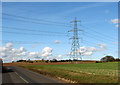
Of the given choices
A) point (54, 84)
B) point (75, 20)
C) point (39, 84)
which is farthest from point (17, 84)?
point (75, 20)

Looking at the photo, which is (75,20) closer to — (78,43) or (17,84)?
(78,43)

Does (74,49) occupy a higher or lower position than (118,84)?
higher

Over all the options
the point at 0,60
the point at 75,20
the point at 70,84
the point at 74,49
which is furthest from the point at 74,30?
the point at 70,84

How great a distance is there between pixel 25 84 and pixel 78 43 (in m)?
47.9

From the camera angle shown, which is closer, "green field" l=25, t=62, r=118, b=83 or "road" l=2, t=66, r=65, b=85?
"road" l=2, t=66, r=65, b=85

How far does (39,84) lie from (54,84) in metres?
1.47

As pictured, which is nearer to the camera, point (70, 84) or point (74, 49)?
point (70, 84)

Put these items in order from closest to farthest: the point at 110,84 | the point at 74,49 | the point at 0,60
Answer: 1. the point at 110,84
2. the point at 0,60
3. the point at 74,49

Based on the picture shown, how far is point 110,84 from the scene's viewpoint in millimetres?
14648

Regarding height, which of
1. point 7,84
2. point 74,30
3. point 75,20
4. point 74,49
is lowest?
point 7,84

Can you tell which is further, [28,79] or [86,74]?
[86,74]

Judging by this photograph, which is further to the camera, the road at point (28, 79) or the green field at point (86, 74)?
the green field at point (86, 74)

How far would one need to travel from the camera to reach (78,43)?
62.0 m

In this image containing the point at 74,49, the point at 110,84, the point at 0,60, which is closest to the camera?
the point at 110,84
